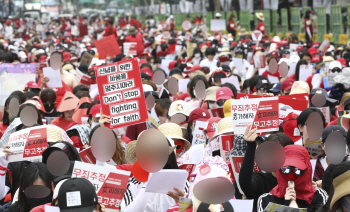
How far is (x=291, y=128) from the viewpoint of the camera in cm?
556

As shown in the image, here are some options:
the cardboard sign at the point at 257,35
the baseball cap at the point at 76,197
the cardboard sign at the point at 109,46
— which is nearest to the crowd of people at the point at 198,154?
the baseball cap at the point at 76,197

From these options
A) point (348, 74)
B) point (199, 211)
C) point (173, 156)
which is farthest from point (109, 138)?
point (348, 74)

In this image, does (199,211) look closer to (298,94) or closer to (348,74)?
(298,94)

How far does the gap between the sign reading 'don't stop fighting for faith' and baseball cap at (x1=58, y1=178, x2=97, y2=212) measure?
2.42 m

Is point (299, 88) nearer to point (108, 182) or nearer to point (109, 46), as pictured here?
point (108, 182)

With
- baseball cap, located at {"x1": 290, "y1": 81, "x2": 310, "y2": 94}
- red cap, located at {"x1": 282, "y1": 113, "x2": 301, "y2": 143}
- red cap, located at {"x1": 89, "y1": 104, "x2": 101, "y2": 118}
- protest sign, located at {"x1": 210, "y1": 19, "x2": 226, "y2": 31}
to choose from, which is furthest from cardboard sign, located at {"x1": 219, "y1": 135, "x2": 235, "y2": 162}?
protest sign, located at {"x1": 210, "y1": 19, "x2": 226, "y2": 31}

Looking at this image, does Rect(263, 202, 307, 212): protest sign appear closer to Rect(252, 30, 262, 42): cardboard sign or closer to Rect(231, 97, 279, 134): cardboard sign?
Rect(231, 97, 279, 134): cardboard sign

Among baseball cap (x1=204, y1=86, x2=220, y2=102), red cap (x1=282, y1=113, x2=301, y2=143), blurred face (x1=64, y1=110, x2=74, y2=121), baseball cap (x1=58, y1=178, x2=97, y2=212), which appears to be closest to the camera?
baseball cap (x1=58, y1=178, x2=97, y2=212)

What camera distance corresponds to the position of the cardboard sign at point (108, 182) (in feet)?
12.6

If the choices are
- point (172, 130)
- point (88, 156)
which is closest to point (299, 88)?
point (172, 130)

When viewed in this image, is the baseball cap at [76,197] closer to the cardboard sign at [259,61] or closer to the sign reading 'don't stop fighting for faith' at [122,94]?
the sign reading 'don't stop fighting for faith' at [122,94]

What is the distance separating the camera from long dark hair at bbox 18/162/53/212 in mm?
4117

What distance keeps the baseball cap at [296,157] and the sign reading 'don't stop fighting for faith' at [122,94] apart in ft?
6.23

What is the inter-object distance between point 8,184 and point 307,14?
2196 centimetres
